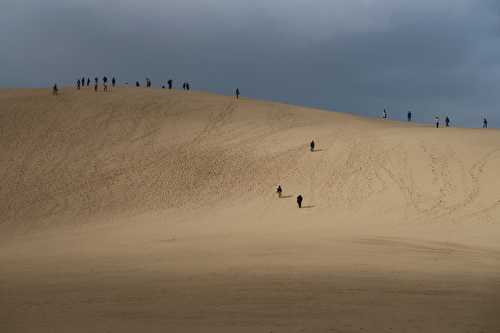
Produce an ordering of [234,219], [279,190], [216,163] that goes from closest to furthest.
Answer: [234,219] → [279,190] → [216,163]

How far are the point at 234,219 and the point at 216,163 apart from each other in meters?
7.93

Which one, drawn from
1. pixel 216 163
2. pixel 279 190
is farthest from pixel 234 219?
pixel 216 163

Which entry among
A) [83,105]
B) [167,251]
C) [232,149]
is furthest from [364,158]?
[83,105]

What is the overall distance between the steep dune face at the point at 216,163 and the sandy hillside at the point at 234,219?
0.13 meters

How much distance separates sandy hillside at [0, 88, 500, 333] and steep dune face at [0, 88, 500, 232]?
0.13m

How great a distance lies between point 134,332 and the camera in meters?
5.73

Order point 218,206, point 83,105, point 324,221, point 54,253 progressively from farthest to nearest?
point 83,105 → point 218,206 → point 324,221 → point 54,253

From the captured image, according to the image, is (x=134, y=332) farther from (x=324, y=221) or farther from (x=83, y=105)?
(x=83, y=105)

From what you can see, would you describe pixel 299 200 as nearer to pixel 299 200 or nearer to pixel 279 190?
pixel 299 200

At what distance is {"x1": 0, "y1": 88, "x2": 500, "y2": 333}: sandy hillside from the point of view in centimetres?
689

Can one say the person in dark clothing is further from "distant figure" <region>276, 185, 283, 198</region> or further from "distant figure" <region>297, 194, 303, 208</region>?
"distant figure" <region>276, 185, 283, 198</region>

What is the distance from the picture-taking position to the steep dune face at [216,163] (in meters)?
23.6

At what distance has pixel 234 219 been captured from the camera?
2211 cm

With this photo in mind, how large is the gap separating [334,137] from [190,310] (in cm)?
2755
